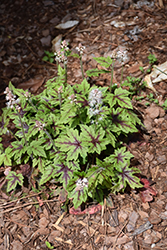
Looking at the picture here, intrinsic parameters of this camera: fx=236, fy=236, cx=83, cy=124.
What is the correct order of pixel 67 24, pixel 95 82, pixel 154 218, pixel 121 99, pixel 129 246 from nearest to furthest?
pixel 129 246, pixel 154 218, pixel 121 99, pixel 95 82, pixel 67 24

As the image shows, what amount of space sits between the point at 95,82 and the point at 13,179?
96.7 inches

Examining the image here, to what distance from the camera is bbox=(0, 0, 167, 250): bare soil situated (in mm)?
3383

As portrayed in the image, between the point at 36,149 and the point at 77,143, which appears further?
the point at 36,149

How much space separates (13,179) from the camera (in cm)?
366

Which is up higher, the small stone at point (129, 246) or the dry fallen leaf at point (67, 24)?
the dry fallen leaf at point (67, 24)

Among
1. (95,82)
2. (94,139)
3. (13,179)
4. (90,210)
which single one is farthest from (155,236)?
(95,82)

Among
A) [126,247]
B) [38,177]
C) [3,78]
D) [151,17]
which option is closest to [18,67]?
[3,78]

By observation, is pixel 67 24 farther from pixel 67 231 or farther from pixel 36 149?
pixel 67 231

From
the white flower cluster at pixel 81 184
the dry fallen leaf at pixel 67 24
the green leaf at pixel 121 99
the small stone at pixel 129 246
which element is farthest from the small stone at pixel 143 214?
the dry fallen leaf at pixel 67 24

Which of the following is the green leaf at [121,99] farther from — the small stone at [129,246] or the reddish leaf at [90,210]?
the small stone at [129,246]

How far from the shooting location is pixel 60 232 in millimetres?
3479

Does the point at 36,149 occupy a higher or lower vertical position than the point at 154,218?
higher

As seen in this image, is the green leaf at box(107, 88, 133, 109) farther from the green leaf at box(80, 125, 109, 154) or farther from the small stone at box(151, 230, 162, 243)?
the small stone at box(151, 230, 162, 243)

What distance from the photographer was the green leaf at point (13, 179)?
3.60m
